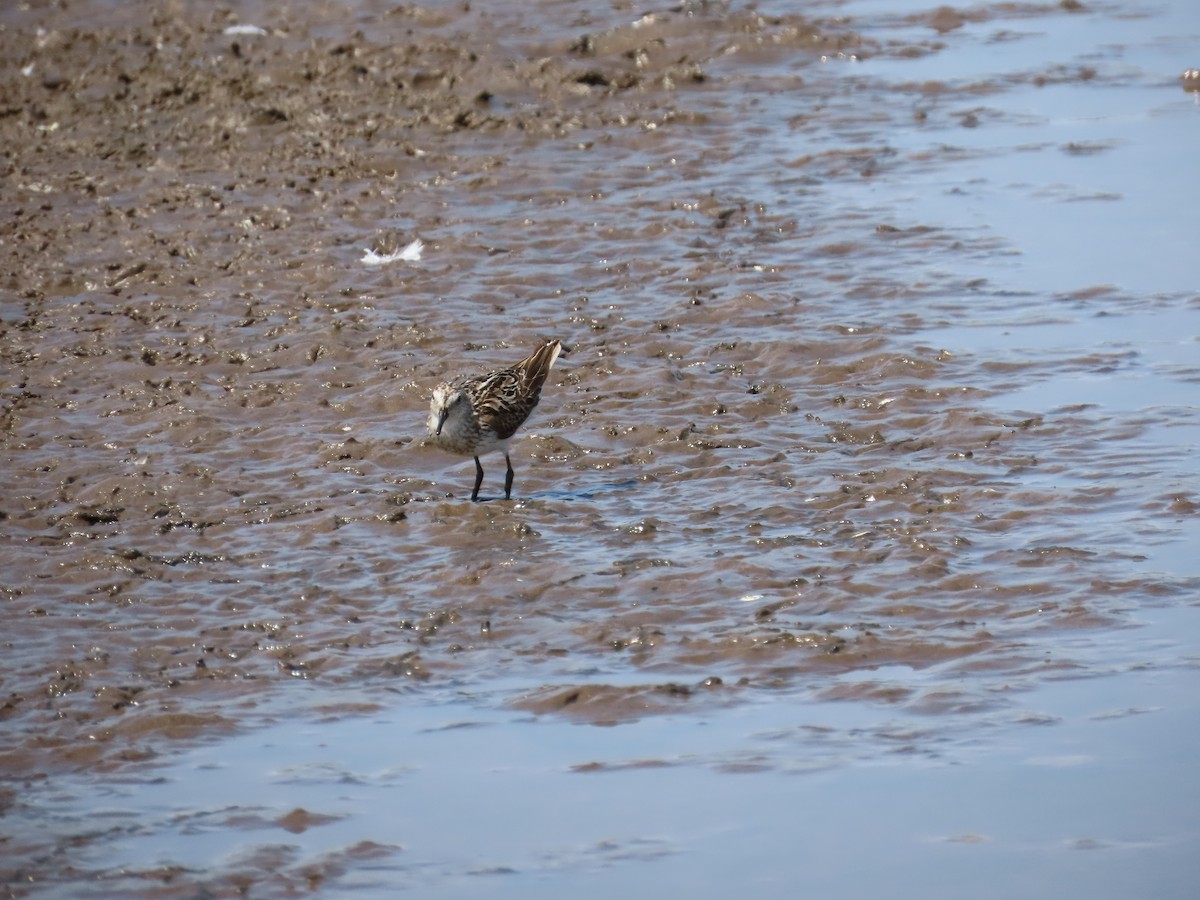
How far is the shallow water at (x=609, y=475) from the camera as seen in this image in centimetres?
620

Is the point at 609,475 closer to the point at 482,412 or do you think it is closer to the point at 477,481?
the point at 477,481

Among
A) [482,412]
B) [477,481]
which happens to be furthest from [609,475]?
[482,412]

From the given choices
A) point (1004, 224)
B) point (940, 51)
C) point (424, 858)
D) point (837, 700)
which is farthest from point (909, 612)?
point (940, 51)

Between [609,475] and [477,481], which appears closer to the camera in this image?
[477,481]

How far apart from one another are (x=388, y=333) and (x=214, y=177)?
3.94 metres

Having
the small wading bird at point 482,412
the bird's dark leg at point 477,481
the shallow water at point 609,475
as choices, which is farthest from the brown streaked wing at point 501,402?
the shallow water at point 609,475

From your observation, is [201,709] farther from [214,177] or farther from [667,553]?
[214,177]

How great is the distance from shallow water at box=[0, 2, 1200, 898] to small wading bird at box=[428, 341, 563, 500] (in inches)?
13.4

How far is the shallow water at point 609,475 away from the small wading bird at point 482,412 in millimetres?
340

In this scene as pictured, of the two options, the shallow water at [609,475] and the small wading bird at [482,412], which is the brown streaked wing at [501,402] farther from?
the shallow water at [609,475]

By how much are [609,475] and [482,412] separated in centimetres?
88

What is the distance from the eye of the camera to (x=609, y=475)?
9469mm

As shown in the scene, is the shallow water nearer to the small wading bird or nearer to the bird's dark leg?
the bird's dark leg

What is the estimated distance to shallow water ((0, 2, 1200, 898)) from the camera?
6.20 meters
